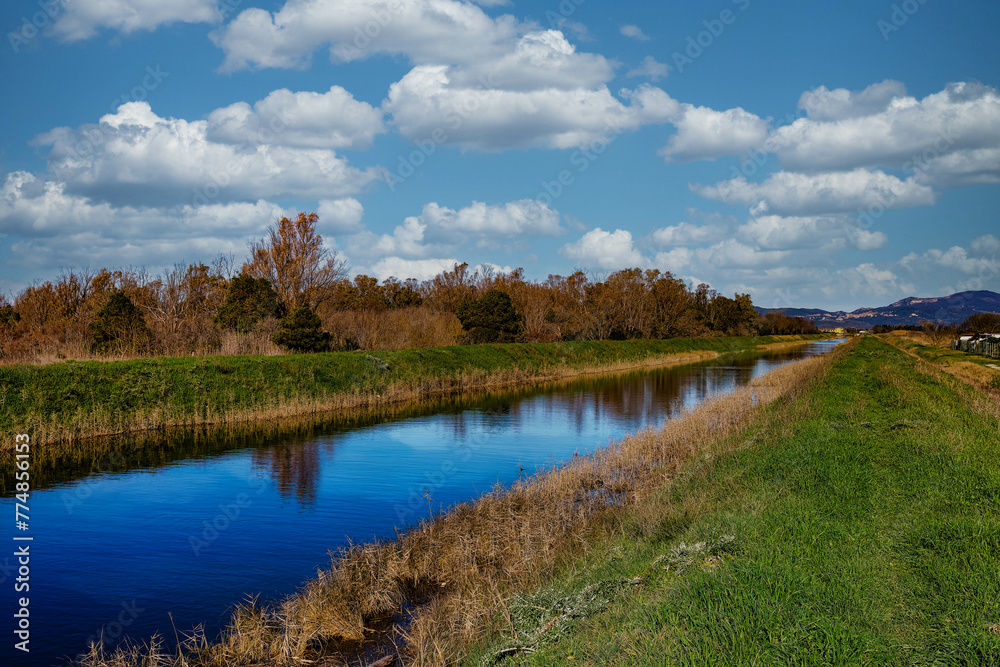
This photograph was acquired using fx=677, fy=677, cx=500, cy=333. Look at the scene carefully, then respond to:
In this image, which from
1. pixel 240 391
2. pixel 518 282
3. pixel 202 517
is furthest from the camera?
pixel 518 282

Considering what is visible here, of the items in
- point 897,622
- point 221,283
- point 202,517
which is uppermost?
point 221,283

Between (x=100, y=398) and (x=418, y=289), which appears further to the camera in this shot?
(x=418, y=289)

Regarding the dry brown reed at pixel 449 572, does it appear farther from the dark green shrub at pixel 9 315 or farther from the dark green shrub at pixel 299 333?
the dark green shrub at pixel 9 315

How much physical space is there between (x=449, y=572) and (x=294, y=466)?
10.1 meters

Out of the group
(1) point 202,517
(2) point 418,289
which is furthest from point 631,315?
(1) point 202,517

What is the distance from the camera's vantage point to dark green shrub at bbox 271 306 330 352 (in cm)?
3525

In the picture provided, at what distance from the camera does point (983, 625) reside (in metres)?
5.23

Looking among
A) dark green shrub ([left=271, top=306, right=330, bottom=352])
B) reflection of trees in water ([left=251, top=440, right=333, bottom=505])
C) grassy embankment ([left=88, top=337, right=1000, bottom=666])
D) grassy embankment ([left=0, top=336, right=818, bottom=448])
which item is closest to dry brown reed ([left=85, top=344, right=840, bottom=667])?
grassy embankment ([left=88, top=337, right=1000, bottom=666])

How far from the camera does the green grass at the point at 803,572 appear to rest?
508 centimetres

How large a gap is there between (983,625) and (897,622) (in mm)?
581

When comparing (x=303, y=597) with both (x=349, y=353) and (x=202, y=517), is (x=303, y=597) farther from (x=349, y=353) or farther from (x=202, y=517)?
(x=349, y=353)

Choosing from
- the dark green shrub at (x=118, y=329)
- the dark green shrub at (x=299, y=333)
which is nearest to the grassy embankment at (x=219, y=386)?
the dark green shrub at (x=299, y=333)

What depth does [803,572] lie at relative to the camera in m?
6.18

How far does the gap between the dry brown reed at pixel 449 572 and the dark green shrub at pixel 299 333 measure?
2330 cm
